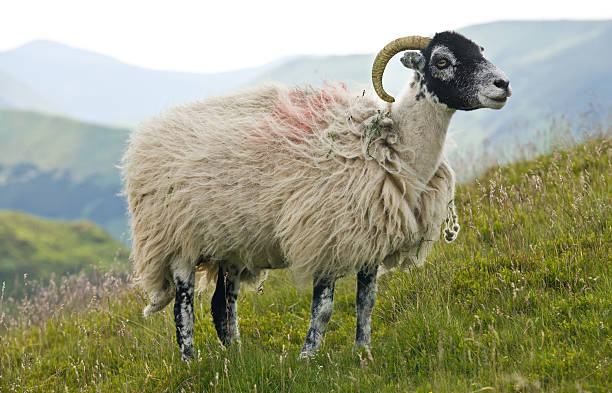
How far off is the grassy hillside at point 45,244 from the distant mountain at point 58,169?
369 ft

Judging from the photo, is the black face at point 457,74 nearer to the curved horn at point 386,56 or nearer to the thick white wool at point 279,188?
the curved horn at point 386,56

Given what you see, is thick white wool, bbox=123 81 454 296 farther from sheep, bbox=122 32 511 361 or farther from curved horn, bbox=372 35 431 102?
curved horn, bbox=372 35 431 102

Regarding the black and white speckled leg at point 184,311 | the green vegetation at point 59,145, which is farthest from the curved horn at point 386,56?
the green vegetation at point 59,145

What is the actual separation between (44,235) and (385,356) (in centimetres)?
4409

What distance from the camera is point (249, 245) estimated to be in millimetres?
4938

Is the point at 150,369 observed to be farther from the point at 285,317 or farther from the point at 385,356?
the point at 385,356

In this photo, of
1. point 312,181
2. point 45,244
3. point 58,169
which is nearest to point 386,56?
point 312,181

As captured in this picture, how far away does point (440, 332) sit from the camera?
405 centimetres

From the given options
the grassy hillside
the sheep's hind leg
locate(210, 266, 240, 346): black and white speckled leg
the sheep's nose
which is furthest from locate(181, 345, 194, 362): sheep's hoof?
the grassy hillside

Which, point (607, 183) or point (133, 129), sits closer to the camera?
point (133, 129)

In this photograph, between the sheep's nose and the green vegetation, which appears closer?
the sheep's nose

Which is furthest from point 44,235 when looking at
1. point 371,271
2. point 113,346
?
point 371,271

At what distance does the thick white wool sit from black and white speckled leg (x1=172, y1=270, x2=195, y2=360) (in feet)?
0.43

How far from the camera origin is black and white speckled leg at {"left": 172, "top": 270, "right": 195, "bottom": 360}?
5180mm
